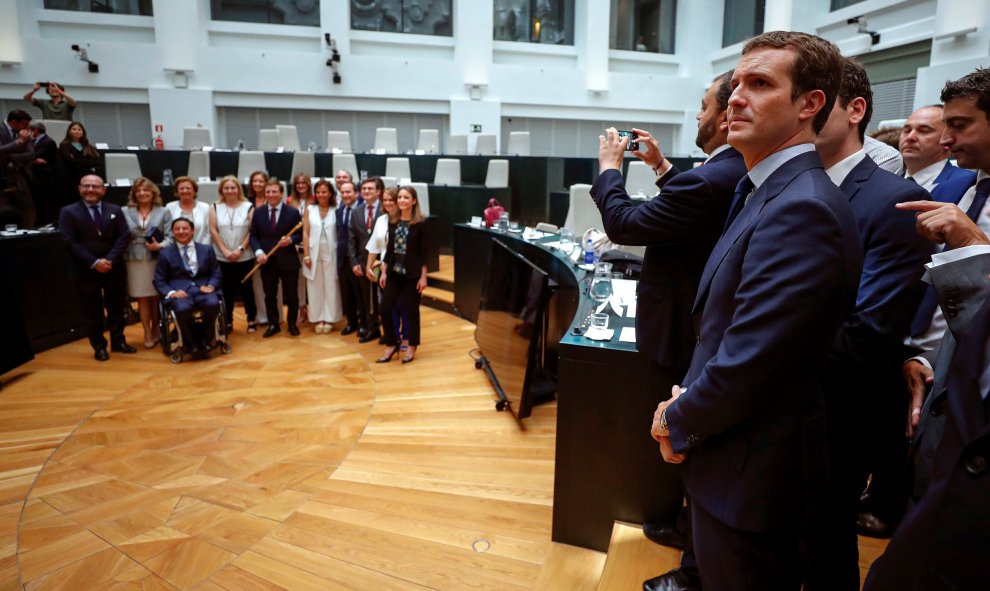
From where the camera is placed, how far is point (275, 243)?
5934 mm

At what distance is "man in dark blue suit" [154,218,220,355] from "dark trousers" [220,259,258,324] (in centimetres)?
43

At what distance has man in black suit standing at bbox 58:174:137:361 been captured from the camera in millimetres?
5020

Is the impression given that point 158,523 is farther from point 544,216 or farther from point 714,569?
point 544,216

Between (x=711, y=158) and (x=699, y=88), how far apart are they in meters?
14.0

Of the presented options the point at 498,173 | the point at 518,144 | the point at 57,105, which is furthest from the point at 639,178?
the point at 57,105

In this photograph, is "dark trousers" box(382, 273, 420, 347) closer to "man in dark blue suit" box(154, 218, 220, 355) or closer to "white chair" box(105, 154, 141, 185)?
"man in dark blue suit" box(154, 218, 220, 355)

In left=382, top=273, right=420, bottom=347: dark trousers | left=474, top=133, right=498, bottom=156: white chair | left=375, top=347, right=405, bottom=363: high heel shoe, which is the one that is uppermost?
left=474, top=133, right=498, bottom=156: white chair

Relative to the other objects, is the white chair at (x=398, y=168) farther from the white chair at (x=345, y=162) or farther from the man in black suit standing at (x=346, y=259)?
the man in black suit standing at (x=346, y=259)

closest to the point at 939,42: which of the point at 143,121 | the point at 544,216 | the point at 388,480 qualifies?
the point at 544,216

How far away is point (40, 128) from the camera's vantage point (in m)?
6.48

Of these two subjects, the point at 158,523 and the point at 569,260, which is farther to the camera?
the point at 569,260

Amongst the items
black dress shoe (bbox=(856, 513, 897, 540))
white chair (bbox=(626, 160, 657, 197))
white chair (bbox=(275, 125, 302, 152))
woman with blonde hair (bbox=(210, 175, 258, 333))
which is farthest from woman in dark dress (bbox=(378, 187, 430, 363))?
white chair (bbox=(275, 125, 302, 152))

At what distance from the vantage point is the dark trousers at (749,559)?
4.16 feet

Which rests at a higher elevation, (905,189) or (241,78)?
(241,78)
